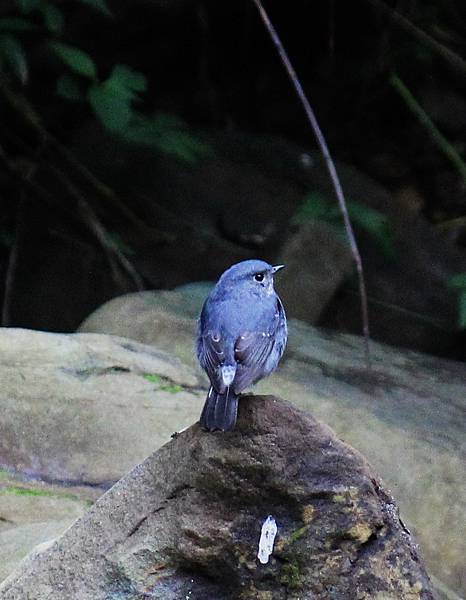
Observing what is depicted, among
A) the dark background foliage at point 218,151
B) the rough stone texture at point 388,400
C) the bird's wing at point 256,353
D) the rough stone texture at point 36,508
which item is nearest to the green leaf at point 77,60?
the dark background foliage at point 218,151

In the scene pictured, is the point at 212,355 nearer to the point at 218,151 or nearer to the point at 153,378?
the point at 153,378

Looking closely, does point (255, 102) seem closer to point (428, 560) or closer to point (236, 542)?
point (428, 560)

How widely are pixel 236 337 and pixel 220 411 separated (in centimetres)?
35

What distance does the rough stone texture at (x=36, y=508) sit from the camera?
11.9ft

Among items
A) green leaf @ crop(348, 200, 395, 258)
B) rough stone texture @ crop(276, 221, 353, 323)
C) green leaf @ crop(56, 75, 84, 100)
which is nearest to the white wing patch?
green leaf @ crop(56, 75, 84, 100)

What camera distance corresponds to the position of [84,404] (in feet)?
14.3

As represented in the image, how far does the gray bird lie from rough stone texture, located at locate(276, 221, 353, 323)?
2.92 m

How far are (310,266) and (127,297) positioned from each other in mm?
1431

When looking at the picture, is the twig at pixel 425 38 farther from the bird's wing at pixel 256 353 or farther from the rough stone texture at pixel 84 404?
the bird's wing at pixel 256 353

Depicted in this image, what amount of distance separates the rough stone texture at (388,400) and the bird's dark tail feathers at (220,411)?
1.60 m

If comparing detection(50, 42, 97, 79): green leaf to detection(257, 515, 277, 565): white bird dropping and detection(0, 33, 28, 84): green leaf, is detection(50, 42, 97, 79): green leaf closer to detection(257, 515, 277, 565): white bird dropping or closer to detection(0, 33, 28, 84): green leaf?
detection(0, 33, 28, 84): green leaf

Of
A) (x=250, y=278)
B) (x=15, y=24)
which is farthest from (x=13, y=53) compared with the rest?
(x=250, y=278)

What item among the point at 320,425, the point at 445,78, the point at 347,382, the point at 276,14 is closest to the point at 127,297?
the point at 347,382

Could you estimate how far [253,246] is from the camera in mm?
A: 7227
